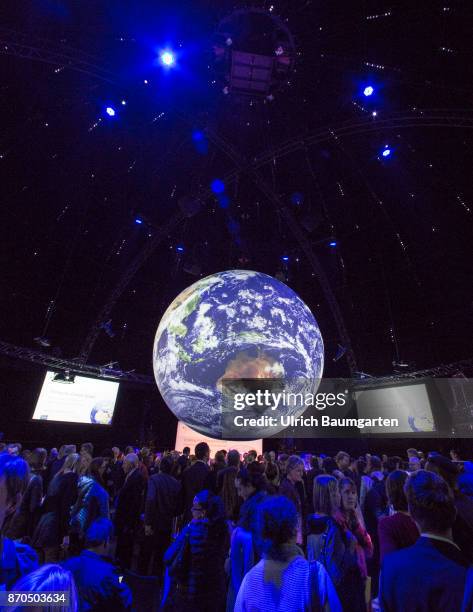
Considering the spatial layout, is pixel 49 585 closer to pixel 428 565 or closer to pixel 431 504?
pixel 428 565

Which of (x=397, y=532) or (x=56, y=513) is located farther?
(x=56, y=513)

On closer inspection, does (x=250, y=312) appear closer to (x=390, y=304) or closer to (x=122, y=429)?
(x=390, y=304)

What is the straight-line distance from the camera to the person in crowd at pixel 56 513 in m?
3.82

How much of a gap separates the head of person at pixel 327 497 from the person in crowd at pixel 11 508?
2428 millimetres

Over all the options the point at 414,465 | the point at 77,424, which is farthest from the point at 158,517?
the point at 77,424

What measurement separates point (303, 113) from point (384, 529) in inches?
388

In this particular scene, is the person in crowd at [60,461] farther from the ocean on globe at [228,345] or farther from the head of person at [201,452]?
the head of person at [201,452]

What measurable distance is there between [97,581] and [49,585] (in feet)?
3.78

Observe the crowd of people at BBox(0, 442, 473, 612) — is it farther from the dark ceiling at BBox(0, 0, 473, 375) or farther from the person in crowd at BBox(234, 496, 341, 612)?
the dark ceiling at BBox(0, 0, 473, 375)

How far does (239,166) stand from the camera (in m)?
10.6

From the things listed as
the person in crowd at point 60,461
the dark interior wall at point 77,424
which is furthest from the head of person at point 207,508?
the dark interior wall at point 77,424

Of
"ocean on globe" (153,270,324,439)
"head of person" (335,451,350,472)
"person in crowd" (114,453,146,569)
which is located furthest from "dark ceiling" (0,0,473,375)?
"person in crowd" (114,453,146,569)

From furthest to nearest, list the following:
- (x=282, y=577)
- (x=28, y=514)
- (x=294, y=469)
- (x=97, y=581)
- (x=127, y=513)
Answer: (x=127, y=513) → (x=294, y=469) → (x=28, y=514) → (x=97, y=581) → (x=282, y=577)

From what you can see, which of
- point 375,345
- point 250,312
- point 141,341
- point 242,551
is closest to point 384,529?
point 242,551
